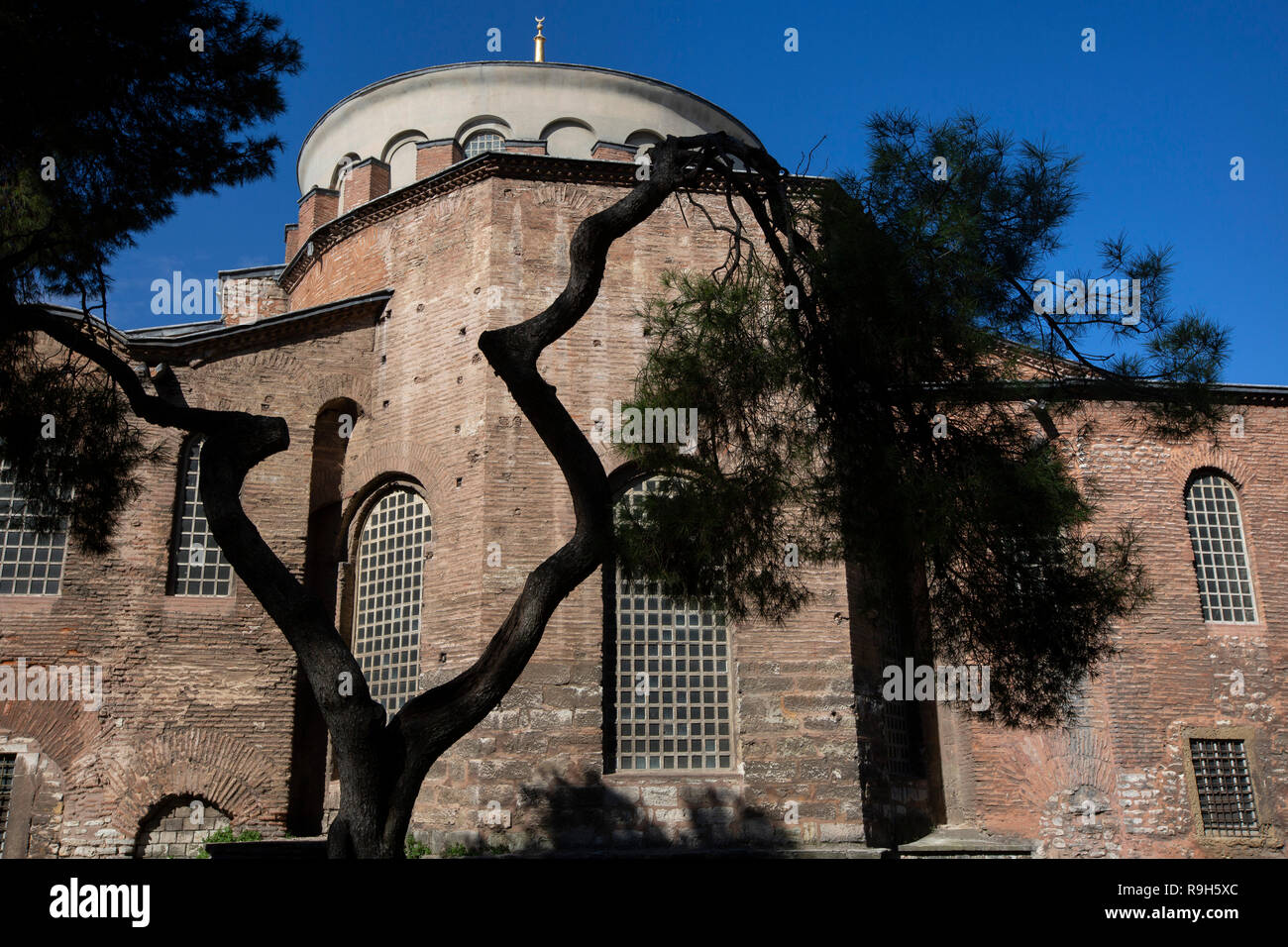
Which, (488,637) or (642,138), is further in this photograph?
(642,138)

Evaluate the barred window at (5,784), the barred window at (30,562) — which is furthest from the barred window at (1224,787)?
the barred window at (30,562)

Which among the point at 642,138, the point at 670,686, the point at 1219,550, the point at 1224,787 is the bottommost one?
the point at 1224,787

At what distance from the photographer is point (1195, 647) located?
512 inches

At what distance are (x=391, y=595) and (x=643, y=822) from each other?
12.1 feet

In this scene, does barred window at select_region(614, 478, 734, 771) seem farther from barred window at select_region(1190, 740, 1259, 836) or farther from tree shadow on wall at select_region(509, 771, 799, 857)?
barred window at select_region(1190, 740, 1259, 836)

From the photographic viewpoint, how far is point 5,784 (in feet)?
35.7

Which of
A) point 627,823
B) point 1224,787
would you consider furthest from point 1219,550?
point 627,823

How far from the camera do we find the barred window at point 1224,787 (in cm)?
1255

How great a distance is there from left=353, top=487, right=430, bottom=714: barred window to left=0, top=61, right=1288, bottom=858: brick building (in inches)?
1.3

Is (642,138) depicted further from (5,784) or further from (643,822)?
(5,784)

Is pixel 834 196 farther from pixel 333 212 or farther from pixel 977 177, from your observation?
pixel 333 212

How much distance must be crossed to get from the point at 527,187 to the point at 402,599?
4.69 meters
